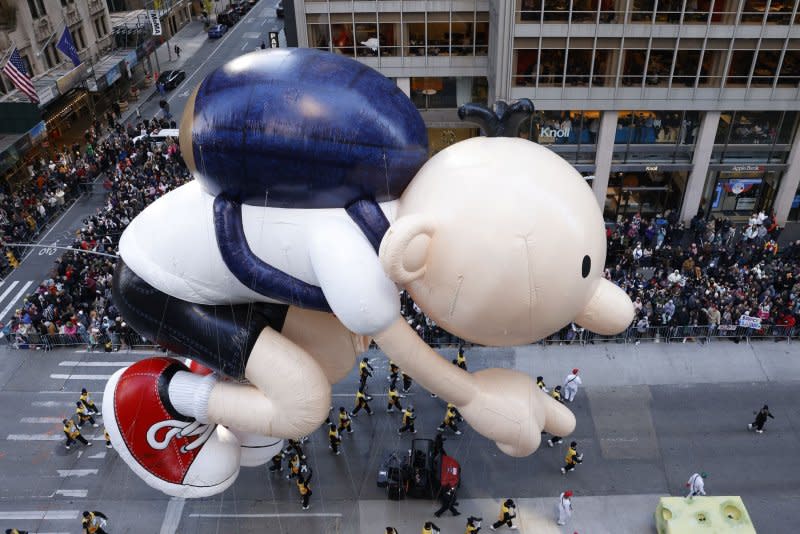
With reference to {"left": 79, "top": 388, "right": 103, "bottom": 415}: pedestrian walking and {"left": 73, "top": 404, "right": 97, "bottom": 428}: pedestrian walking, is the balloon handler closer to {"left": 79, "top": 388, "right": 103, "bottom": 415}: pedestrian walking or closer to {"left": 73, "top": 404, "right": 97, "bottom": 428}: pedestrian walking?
{"left": 79, "top": 388, "right": 103, "bottom": 415}: pedestrian walking

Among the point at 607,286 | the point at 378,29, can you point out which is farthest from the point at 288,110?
the point at 378,29

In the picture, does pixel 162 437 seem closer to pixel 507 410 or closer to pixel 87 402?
pixel 507 410

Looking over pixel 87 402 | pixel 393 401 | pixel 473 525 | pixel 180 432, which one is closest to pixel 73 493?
pixel 87 402

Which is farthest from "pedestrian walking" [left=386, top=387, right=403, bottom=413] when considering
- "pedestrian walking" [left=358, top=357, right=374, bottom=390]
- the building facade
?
the building facade

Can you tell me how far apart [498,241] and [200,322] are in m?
4.59

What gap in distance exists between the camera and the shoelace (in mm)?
10789

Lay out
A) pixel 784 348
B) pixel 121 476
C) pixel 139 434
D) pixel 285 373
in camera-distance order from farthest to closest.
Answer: pixel 784 348 < pixel 121 476 < pixel 139 434 < pixel 285 373

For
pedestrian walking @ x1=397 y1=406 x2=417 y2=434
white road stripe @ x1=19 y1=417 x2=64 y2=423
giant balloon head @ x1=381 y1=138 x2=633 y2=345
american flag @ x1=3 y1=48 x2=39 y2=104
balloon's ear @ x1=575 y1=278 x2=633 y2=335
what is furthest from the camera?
american flag @ x1=3 y1=48 x2=39 y2=104

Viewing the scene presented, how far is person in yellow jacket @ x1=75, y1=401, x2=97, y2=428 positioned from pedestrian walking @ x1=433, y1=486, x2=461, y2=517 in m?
9.36

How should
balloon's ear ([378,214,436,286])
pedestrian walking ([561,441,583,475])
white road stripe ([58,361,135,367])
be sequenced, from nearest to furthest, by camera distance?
1. balloon's ear ([378,214,436,286])
2. pedestrian walking ([561,441,583,475])
3. white road stripe ([58,361,135,367])

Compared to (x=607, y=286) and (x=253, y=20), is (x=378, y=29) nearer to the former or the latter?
(x=607, y=286)

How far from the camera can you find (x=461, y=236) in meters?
7.96

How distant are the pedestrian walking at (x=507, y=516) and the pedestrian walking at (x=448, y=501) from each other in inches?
36.9

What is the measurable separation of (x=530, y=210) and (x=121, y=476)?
1317 centimetres
